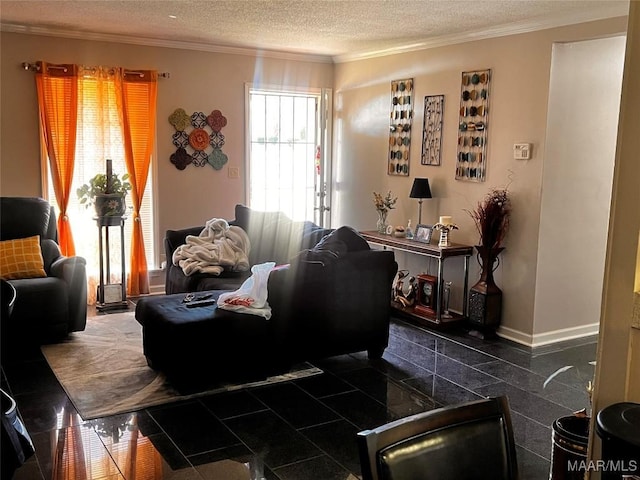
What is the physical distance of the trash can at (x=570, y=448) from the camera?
8.02 ft

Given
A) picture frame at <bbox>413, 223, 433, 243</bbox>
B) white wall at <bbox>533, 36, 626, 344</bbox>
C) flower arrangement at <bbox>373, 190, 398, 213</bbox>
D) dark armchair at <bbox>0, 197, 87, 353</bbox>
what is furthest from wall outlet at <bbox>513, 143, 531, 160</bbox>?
dark armchair at <bbox>0, 197, 87, 353</bbox>

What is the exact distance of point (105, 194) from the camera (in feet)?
18.6

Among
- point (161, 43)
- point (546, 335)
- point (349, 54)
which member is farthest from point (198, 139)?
point (546, 335)

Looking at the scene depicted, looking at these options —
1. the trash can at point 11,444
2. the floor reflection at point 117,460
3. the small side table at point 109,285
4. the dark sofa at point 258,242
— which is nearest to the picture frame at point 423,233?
the dark sofa at point 258,242

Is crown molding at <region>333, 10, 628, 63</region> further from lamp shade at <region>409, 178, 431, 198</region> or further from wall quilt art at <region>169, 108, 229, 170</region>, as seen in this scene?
wall quilt art at <region>169, 108, 229, 170</region>

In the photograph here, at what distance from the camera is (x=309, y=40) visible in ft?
19.5

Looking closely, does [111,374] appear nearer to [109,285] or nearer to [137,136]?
[109,285]

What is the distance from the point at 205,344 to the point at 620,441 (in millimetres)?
2672

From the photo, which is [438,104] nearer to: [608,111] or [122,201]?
[608,111]

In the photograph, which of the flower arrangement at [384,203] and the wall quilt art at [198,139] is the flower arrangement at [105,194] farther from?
the flower arrangement at [384,203]

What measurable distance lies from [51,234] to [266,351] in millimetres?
2460

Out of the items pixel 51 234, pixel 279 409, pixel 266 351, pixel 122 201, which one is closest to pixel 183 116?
pixel 122 201

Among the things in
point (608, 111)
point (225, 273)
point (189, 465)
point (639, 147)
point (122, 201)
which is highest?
point (608, 111)

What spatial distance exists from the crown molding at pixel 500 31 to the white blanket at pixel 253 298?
2677mm
